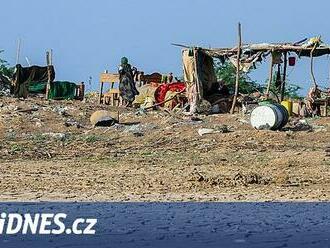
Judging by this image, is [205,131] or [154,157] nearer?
[154,157]

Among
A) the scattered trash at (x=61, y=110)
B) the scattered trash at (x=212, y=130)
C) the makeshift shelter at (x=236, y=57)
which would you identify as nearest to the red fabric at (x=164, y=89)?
the makeshift shelter at (x=236, y=57)

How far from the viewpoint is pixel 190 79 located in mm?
22234

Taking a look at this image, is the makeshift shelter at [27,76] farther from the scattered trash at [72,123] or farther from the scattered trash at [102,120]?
the scattered trash at [102,120]

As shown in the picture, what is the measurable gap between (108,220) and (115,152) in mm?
8271

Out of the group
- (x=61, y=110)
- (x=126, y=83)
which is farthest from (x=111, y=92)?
(x=61, y=110)

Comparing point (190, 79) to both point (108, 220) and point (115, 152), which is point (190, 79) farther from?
point (108, 220)

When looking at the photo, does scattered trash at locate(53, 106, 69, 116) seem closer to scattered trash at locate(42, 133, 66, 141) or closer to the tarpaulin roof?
scattered trash at locate(42, 133, 66, 141)

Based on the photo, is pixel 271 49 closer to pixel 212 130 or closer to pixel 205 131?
pixel 212 130

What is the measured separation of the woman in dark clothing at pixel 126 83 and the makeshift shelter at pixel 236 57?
280 centimetres

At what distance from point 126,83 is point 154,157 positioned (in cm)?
1051

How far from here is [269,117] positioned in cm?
1720

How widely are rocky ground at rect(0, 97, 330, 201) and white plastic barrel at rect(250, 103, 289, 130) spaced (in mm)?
261

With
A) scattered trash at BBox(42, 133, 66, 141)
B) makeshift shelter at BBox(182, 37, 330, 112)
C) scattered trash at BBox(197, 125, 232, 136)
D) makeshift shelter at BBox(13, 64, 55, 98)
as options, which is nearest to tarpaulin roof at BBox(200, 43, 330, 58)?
makeshift shelter at BBox(182, 37, 330, 112)

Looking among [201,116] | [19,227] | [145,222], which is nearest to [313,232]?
[145,222]
